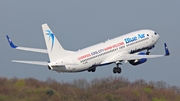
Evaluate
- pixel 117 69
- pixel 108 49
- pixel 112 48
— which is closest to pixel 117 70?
pixel 117 69

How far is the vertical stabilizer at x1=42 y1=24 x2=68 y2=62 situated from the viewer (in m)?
145

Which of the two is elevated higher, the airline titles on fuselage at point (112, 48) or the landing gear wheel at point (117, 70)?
the airline titles on fuselage at point (112, 48)

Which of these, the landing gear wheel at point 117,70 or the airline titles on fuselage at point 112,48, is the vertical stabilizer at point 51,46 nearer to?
the airline titles on fuselage at point 112,48

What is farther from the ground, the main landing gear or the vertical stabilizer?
the vertical stabilizer

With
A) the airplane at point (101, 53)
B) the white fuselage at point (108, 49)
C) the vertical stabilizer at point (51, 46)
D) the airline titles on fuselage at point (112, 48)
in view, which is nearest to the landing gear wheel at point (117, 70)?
the airplane at point (101, 53)

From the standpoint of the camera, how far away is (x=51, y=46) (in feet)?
477

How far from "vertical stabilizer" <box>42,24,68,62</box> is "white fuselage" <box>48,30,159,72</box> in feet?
2.61

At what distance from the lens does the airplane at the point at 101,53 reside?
145 metres

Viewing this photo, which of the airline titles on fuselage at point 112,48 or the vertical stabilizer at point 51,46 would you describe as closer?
the vertical stabilizer at point 51,46

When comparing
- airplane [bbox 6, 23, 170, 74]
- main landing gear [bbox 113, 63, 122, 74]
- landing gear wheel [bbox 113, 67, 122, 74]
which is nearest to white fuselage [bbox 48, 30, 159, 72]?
airplane [bbox 6, 23, 170, 74]

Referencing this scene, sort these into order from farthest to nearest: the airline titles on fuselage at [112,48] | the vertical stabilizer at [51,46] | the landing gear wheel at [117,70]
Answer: the landing gear wheel at [117,70]
the airline titles on fuselage at [112,48]
the vertical stabilizer at [51,46]

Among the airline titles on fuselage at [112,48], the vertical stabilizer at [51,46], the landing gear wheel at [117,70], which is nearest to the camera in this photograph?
the vertical stabilizer at [51,46]

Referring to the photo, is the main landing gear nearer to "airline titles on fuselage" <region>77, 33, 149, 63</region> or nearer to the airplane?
the airplane

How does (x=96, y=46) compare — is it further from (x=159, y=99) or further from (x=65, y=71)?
(x=159, y=99)
